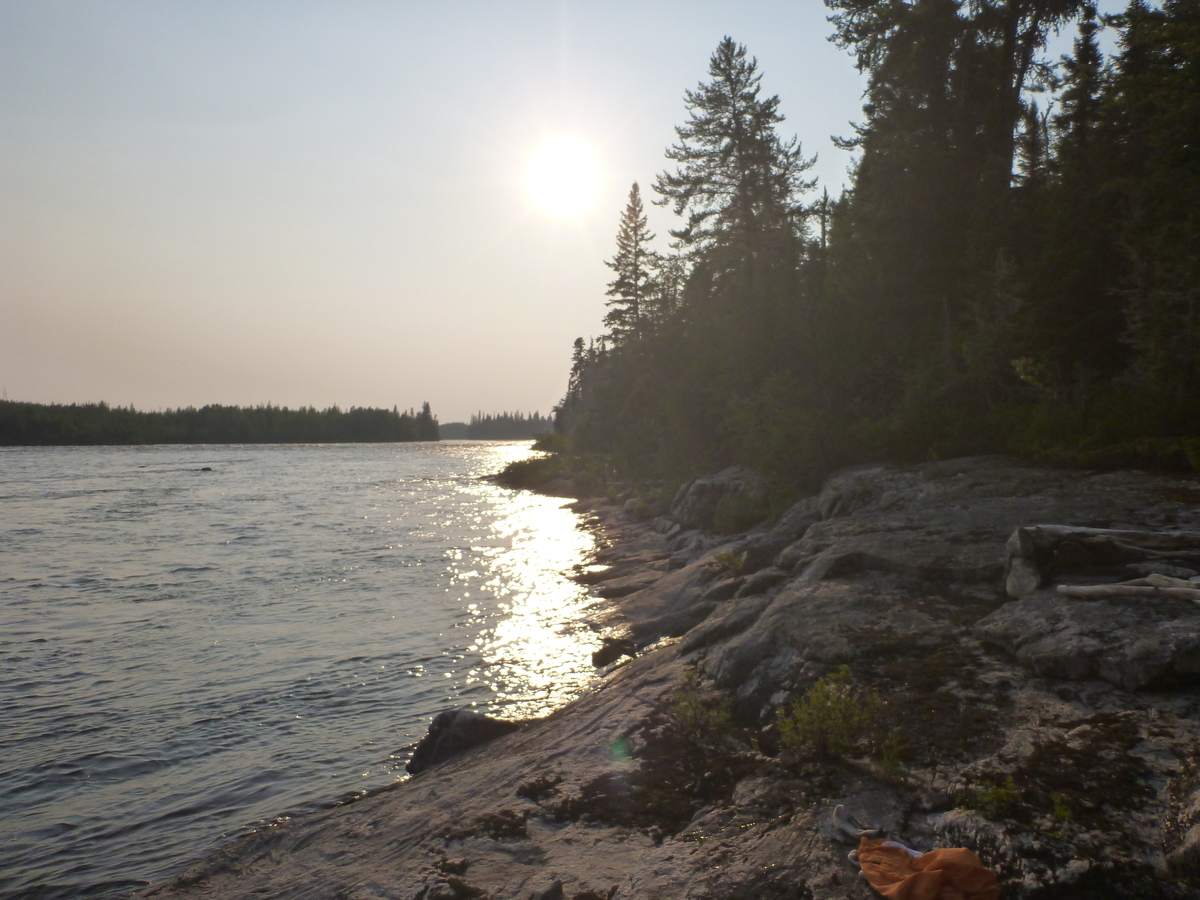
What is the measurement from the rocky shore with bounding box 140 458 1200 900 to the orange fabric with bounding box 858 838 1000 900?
0.14m

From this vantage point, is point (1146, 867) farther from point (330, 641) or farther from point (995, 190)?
point (995, 190)

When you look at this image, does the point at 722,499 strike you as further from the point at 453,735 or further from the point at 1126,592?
the point at 1126,592

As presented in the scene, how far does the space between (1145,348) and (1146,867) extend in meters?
11.8

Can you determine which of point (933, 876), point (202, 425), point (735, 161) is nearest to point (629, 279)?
point (735, 161)

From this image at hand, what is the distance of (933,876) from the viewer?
12.3 ft

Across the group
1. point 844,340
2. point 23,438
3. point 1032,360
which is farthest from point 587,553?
point 23,438

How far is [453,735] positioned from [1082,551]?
6.78 metres

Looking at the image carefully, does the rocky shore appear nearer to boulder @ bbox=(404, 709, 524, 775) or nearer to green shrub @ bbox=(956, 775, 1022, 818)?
green shrub @ bbox=(956, 775, 1022, 818)

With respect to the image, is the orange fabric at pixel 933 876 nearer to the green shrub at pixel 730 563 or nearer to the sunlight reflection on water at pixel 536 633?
the sunlight reflection on water at pixel 536 633

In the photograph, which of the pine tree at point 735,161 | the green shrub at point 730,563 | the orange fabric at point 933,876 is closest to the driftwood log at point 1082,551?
the orange fabric at point 933,876

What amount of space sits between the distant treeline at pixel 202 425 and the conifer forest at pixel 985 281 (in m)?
123

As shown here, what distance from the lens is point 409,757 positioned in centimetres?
841

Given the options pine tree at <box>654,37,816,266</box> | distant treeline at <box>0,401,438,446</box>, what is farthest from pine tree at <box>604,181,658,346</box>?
distant treeline at <box>0,401,438,446</box>

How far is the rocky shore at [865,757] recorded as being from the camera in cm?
421
